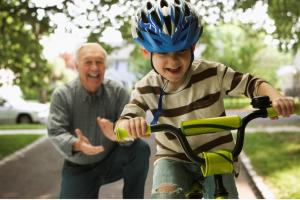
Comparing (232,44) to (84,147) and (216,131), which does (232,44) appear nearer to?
(84,147)

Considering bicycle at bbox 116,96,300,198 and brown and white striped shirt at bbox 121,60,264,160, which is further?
brown and white striped shirt at bbox 121,60,264,160

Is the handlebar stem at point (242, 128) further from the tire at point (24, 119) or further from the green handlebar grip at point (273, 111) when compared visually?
the tire at point (24, 119)

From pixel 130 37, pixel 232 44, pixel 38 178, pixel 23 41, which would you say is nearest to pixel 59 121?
pixel 130 37

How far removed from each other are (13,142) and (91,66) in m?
2.42

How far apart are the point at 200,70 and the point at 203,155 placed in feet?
0.65

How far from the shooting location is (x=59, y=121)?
1.25 meters

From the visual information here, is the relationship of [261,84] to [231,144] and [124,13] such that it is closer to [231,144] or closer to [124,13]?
[231,144]

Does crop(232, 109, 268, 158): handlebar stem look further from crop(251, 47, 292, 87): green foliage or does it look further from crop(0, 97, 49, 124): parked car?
crop(0, 97, 49, 124): parked car

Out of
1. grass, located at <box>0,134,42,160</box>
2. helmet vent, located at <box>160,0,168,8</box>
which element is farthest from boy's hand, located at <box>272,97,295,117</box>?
grass, located at <box>0,134,42,160</box>

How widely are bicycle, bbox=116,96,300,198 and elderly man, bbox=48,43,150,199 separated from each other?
600mm

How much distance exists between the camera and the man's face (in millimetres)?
1263

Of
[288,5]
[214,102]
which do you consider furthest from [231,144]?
[288,5]

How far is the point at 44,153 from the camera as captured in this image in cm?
290

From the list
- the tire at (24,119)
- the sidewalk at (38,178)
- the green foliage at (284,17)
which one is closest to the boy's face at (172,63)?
the sidewalk at (38,178)
